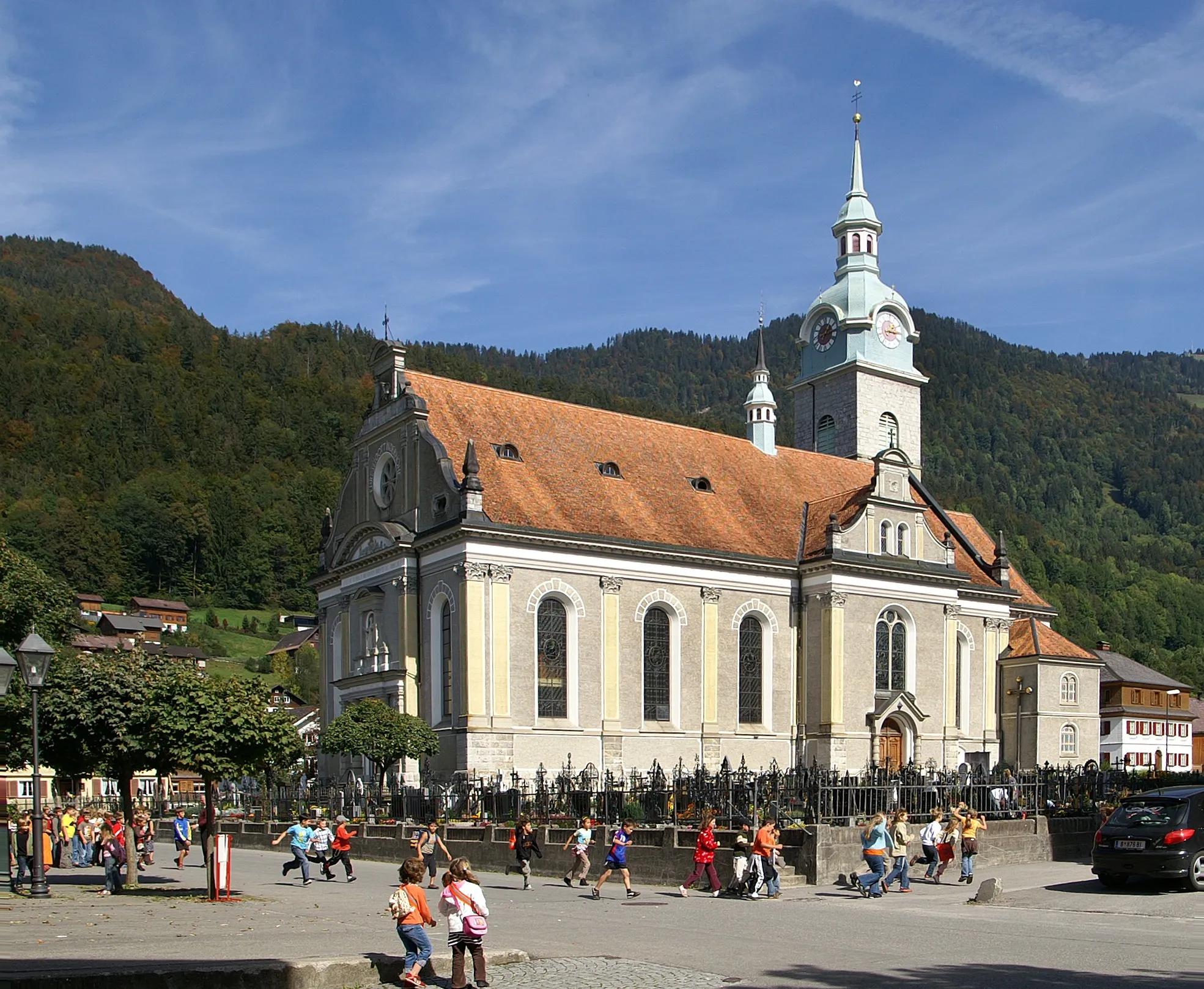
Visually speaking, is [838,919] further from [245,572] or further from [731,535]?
[245,572]

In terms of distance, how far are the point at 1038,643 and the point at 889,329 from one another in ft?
53.3

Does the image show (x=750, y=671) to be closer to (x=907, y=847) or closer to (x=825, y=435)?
(x=825, y=435)

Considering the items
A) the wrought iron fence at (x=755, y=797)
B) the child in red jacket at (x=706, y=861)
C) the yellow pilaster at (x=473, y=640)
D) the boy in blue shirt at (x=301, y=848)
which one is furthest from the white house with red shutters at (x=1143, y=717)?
the boy in blue shirt at (x=301, y=848)

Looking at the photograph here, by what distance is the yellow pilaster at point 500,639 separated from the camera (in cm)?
4297

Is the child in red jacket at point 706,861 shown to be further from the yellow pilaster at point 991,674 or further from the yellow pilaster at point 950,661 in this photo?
the yellow pilaster at point 991,674

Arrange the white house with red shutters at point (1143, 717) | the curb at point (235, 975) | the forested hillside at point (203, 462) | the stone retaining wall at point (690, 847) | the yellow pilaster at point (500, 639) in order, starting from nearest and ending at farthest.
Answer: the curb at point (235, 975), the stone retaining wall at point (690, 847), the yellow pilaster at point (500, 639), the white house with red shutters at point (1143, 717), the forested hillside at point (203, 462)

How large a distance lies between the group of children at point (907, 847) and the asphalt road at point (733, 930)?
1.46 feet

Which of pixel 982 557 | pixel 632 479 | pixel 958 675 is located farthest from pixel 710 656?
pixel 982 557

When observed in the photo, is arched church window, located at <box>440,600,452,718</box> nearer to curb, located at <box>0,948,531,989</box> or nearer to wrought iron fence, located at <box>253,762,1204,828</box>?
wrought iron fence, located at <box>253,762,1204,828</box>

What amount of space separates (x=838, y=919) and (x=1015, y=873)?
8596mm

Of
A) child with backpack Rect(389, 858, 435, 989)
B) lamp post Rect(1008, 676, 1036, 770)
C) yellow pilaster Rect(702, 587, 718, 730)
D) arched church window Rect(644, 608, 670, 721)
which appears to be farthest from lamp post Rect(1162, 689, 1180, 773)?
child with backpack Rect(389, 858, 435, 989)

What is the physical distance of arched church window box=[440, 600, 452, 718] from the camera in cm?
4438

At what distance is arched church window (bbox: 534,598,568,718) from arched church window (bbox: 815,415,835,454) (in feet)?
75.1

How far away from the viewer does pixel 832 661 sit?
163ft
